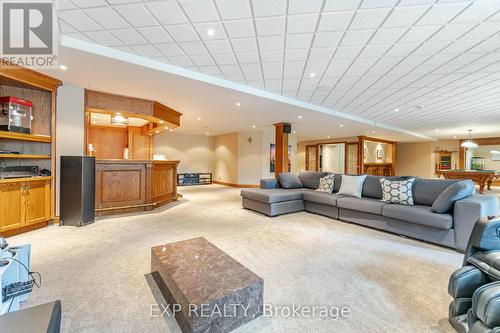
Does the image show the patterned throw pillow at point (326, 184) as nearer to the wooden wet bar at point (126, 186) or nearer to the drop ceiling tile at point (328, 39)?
the drop ceiling tile at point (328, 39)

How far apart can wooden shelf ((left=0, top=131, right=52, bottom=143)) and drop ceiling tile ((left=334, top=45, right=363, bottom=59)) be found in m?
4.79

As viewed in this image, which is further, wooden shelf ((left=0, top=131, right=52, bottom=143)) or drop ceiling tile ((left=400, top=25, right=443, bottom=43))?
wooden shelf ((left=0, top=131, right=52, bottom=143))

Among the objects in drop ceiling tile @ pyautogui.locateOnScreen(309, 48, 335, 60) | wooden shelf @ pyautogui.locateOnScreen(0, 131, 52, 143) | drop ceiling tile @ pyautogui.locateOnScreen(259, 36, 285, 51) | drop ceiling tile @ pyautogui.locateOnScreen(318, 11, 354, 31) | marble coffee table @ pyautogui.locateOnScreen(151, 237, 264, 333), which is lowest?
marble coffee table @ pyautogui.locateOnScreen(151, 237, 264, 333)

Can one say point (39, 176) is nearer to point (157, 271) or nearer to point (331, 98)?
point (157, 271)

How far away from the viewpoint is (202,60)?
3.26 m

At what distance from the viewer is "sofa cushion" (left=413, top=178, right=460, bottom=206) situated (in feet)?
Result: 11.0

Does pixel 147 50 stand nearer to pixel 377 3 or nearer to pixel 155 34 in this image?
pixel 155 34

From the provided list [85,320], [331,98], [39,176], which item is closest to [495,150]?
[331,98]

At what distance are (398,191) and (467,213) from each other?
97 centimetres

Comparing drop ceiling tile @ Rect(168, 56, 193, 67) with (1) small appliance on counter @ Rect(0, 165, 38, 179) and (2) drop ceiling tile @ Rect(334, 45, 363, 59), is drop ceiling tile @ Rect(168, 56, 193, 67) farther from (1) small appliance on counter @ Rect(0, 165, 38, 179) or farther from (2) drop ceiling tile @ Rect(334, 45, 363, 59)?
(1) small appliance on counter @ Rect(0, 165, 38, 179)

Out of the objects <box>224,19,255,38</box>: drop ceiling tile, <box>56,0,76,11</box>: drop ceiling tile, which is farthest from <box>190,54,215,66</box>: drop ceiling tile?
<box>56,0,76,11</box>: drop ceiling tile

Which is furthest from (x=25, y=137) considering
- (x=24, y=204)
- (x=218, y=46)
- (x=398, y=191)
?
(x=398, y=191)

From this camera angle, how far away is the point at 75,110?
4121mm

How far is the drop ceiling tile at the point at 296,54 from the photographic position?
118 inches
